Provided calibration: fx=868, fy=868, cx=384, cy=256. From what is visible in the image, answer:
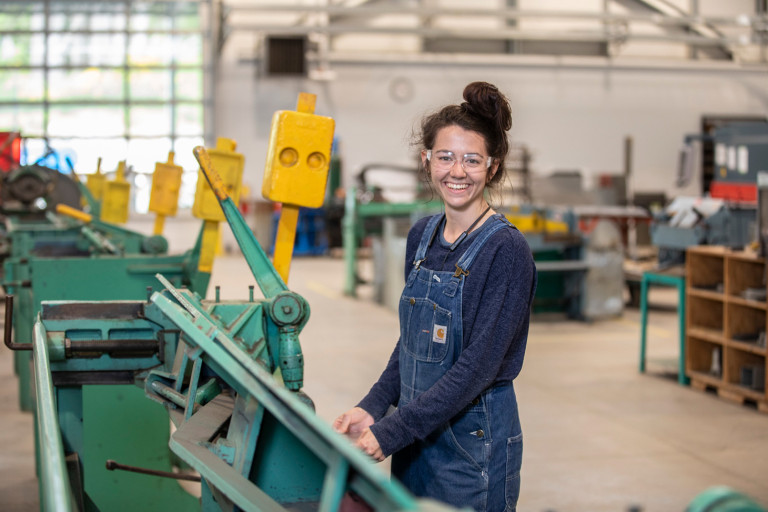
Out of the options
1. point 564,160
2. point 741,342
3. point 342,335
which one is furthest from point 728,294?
point 564,160

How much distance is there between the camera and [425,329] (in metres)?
1.84

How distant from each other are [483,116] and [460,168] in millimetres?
125

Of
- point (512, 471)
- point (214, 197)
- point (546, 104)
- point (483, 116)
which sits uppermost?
point (546, 104)

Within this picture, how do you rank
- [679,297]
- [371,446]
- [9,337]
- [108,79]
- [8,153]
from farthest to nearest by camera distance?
[108,79] < [8,153] < [679,297] < [9,337] < [371,446]

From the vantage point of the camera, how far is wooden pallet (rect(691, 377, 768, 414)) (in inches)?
202

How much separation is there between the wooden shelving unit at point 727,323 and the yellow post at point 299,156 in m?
3.63

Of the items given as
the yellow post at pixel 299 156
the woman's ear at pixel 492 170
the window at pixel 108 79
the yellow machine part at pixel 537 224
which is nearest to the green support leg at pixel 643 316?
the yellow machine part at pixel 537 224

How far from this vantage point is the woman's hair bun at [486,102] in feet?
5.99

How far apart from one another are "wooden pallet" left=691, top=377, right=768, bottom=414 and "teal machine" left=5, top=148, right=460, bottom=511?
12.5ft

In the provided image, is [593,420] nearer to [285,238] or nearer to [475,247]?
[285,238]

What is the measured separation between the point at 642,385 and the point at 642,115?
490 inches

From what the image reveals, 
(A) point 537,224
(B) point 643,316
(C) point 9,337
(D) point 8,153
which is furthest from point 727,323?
(D) point 8,153

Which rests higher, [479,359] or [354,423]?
[479,359]

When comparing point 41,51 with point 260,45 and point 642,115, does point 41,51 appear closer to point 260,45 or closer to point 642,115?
point 260,45
